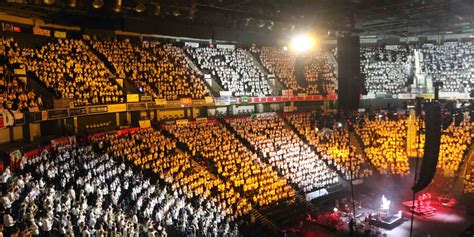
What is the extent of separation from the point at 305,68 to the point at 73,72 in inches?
889

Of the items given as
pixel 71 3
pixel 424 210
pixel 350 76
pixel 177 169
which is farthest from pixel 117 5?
pixel 424 210

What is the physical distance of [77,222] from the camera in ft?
45.7

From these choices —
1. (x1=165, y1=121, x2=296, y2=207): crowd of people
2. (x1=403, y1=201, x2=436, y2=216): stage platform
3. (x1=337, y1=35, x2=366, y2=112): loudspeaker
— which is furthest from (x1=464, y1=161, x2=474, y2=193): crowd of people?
(x1=337, y1=35, x2=366, y2=112): loudspeaker

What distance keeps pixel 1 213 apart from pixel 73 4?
7.42m

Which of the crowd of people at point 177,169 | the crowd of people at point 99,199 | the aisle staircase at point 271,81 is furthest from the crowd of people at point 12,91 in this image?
the aisle staircase at point 271,81

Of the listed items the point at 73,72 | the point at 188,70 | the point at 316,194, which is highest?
the point at 188,70

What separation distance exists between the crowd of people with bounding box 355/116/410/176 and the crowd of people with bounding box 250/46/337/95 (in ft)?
19.0

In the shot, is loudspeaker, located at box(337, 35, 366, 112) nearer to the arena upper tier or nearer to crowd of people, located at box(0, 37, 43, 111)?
the arena upper tier

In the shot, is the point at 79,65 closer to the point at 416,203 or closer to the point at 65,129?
the point at 65,129

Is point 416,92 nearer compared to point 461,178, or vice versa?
point 461,178

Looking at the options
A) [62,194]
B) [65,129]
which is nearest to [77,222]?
[62,194]

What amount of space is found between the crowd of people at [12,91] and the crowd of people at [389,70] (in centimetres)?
2925

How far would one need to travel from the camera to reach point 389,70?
40312 millimetres

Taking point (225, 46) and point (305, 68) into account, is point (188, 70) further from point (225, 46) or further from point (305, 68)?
point (305, 68)
